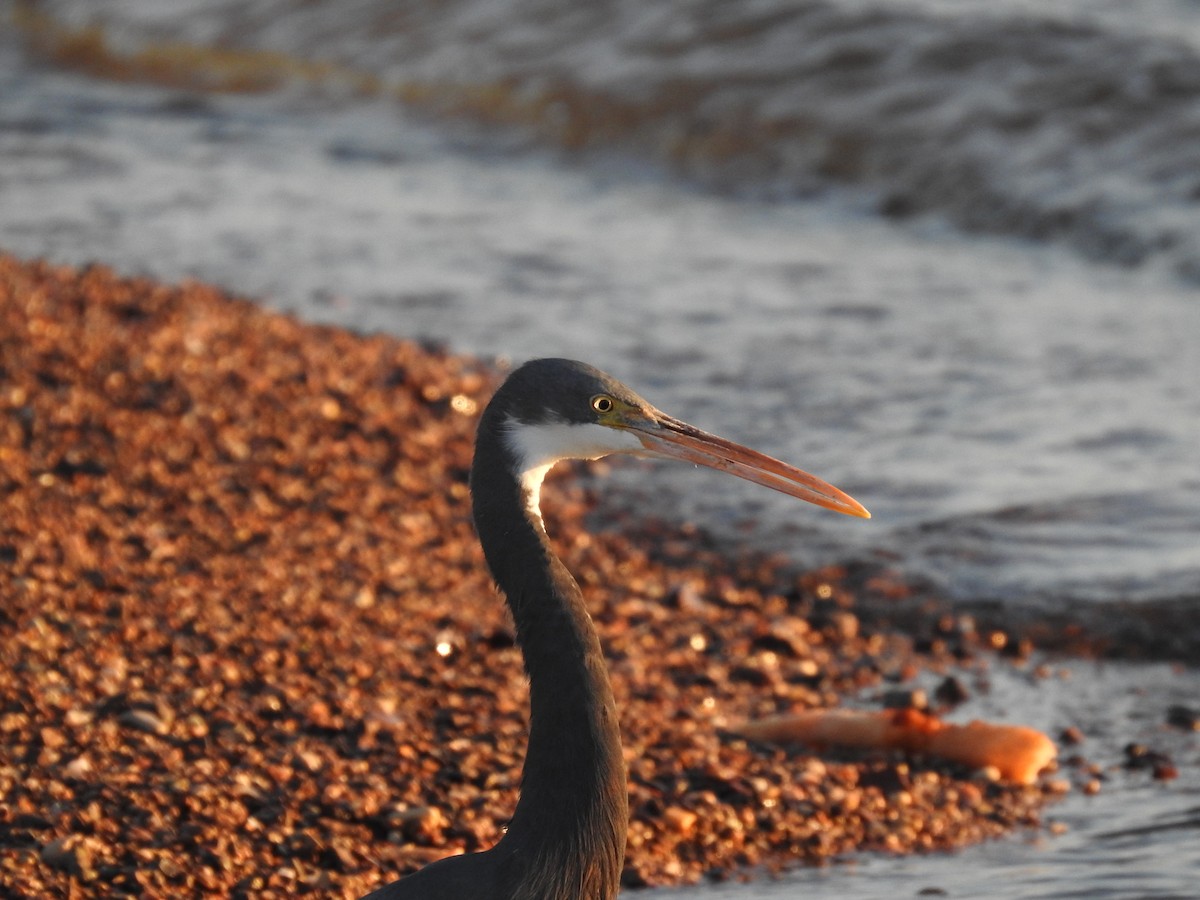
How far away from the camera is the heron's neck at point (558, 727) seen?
134 inches

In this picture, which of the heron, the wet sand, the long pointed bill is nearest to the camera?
the heron

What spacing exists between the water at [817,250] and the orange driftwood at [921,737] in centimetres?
20

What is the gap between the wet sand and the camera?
14.2 feet

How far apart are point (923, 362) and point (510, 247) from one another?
10.6 feet

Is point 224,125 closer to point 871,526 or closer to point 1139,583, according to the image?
point 871,526

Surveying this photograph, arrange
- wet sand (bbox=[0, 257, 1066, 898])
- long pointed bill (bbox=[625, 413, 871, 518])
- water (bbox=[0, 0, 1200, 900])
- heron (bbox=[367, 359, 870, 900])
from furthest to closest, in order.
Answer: water (bbox=[0, 0, 1200, 900])
wet sand (bbox=[0, 257, 1066, 898])
long pointed bill (bbox=[625, 413, 871, 518])
heron (bbox=[367, 359, 870, 900])

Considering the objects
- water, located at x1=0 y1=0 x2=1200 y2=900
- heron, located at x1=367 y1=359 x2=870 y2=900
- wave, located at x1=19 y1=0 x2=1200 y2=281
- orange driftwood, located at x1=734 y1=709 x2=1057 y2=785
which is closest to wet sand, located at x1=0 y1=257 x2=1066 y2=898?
orange driftwood, located at x1=734 y1=709 x2=1057 y2=785

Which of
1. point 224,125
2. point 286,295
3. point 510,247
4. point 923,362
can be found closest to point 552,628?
point 923,362

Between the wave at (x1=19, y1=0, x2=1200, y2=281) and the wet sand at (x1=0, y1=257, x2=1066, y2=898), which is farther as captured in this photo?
the wave at (x1=19, y1=0, x2=1200, y2=281)

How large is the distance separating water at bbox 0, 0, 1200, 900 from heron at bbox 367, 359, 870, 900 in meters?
1.15

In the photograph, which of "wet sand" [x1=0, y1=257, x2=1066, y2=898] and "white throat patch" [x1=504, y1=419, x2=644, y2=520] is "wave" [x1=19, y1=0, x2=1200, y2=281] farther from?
"white throat patch" [x1=504, y1=419, x2=644, y2=520]

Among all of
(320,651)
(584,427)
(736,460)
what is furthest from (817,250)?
(584,427)

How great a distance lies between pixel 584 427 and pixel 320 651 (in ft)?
6.75


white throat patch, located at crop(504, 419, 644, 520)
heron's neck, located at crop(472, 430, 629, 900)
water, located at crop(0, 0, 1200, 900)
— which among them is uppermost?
water, located at crop(0, 0, 1200, 900)
